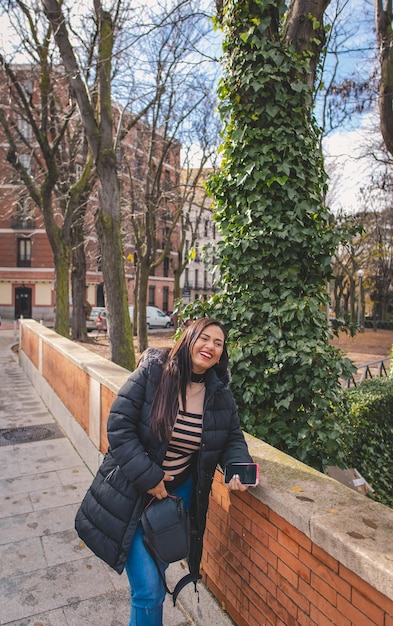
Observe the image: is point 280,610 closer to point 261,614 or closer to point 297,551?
point 261,614

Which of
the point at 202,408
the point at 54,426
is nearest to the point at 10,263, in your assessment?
the point at 54,426

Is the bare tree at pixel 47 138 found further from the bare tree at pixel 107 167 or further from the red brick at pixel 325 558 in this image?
the red brick at pixel 325 558

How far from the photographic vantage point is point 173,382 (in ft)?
8.23

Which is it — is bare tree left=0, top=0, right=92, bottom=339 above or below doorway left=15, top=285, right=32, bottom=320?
above

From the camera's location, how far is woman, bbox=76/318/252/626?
242 cm

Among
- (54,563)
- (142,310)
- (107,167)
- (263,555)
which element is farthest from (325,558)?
(142,310)

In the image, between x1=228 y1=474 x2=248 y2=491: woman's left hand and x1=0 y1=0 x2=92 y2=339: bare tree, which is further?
x1=0 y1=0 x2=92 y2=339: bare tree

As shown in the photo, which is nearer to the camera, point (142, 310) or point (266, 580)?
point (266, 580)

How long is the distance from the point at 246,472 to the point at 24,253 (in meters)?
43.6

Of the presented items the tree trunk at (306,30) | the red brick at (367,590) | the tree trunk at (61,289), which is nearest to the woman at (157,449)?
the red brick at (367,590)

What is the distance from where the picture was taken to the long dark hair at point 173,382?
8.04 ft

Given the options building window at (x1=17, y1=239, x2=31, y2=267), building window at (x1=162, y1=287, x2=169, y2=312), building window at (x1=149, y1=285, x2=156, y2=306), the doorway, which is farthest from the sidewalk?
building window at (x1=162, y1=287, x2=169, y2=312)

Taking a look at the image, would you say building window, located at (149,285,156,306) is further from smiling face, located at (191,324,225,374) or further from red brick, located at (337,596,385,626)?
red brick, located at (337,596,385,626)

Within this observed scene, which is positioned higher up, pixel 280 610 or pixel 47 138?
pixel 47 138
